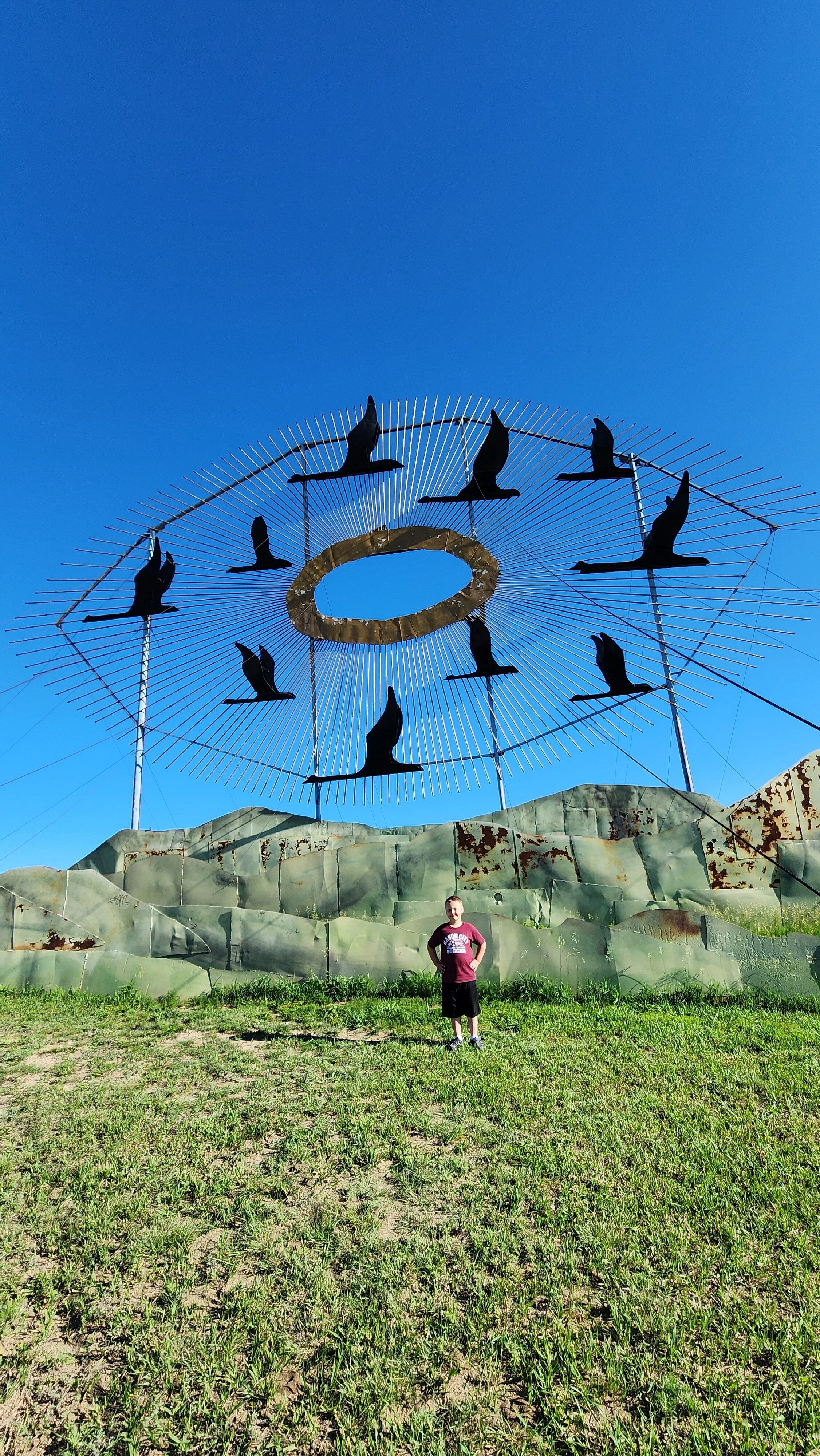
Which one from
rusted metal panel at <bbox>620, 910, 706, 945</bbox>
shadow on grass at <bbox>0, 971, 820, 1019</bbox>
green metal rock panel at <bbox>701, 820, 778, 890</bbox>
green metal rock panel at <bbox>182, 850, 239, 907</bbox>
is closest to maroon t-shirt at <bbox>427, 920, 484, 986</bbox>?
shadow on grass at <bbox>0, 971, 820, 1019</bbox>

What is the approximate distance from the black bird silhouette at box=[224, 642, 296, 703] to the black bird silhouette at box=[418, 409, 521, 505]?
→ 330 centimetres

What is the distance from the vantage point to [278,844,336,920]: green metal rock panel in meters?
9.16

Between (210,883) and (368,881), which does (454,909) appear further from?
(210,883)

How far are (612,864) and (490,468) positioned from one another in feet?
16.2

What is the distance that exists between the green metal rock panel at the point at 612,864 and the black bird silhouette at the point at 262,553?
16.8 feet

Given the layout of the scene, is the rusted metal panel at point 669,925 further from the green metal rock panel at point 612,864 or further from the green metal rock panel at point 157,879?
A: the green metal rock panel at point 157,879

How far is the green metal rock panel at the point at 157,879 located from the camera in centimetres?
985

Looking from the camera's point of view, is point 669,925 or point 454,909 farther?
point 669,925

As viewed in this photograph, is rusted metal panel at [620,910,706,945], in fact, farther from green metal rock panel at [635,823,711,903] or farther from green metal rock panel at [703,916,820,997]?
green metal rock panel at [635,823,711,903]

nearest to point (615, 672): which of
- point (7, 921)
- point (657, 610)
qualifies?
point (657, 610)

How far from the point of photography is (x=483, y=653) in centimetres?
948

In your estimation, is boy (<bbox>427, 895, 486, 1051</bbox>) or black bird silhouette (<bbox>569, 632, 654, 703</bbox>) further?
black bird silhouette (<bbox>569, 632, 654, 703</bbox>)

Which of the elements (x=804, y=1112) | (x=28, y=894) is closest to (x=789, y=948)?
(x=804, y=1112)

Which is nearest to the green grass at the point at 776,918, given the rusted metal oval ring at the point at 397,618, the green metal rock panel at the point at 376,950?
the green metal rock panel at the point at 376,950
